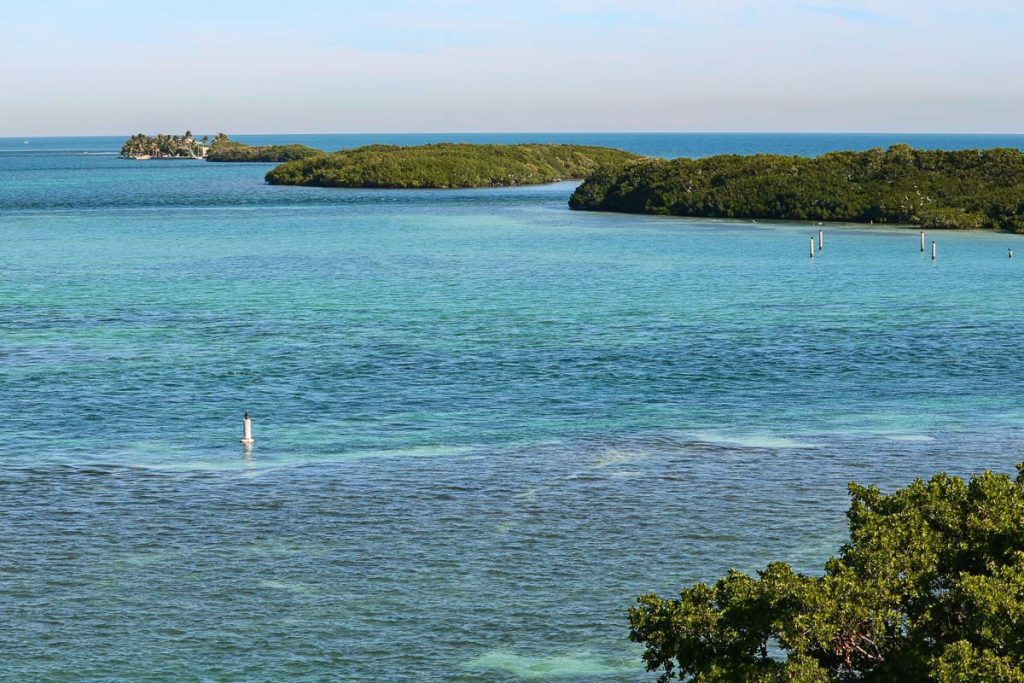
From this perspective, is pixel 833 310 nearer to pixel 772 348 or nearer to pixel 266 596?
pixel 772 348

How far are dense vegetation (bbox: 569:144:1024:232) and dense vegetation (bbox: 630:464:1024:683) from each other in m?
117

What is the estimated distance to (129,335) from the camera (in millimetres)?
69125

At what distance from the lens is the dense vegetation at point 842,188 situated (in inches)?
5404

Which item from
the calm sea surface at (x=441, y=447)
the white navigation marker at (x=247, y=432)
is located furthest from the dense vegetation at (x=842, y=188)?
the white navigation marker at (x=247, y=432)

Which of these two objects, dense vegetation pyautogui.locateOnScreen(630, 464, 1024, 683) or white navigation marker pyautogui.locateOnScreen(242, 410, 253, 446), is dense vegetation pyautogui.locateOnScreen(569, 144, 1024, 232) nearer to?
white navigation marker pyautogui.locateOnScreen(242, 410, 253, 446)

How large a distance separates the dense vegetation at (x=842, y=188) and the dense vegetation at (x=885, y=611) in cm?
11737

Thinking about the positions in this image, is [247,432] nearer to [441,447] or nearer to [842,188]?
[441,447]

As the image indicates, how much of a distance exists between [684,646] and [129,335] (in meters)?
54.3

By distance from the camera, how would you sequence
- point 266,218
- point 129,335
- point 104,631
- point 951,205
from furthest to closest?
point 266,218, point 951,205, point 129,335, point 104,631

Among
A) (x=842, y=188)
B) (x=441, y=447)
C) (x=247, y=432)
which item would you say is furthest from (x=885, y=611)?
(x=842, y=188)

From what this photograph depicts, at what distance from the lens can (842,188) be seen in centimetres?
14762

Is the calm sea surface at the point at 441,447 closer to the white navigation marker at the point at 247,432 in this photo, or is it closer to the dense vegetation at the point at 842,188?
the white navigation marker at the point at 247,432

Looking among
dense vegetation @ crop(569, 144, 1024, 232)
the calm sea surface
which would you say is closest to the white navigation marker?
the calm sea surface

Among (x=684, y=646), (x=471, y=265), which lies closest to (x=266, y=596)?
Answer: (x=684, y=646)
